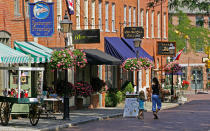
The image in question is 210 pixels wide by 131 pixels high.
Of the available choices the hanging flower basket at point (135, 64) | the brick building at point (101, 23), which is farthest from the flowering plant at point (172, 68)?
the hanging flower basket at point (135, 64)

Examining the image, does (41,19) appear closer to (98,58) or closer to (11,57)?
(11,57)

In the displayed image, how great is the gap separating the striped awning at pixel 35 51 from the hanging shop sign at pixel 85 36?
1754mm

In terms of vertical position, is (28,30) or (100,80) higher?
(28,30)

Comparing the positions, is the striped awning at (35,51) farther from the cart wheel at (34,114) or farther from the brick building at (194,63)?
the brick building at (194,63)

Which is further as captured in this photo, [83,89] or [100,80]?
[100,80]

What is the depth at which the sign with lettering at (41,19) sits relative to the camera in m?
24.5

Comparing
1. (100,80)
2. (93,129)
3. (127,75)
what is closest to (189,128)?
(93,129)

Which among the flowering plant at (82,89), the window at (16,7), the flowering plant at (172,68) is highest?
the window at (16,7)

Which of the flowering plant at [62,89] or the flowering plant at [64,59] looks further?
the flowering plant at [62,89]

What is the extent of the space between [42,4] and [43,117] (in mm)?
4528

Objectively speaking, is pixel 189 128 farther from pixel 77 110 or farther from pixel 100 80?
pixel 100 80

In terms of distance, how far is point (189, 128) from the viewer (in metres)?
20.8

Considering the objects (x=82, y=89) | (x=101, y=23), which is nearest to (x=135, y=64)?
(x=101, y=23)

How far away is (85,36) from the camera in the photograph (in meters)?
27.8
